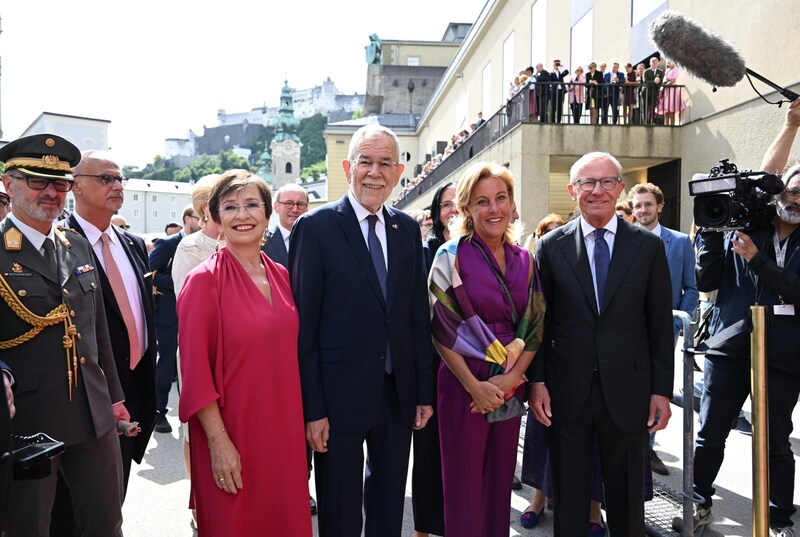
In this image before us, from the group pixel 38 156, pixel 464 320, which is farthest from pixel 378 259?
pixel 38 156

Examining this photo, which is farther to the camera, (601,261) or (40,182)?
(601,261)

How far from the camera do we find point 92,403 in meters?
2.83

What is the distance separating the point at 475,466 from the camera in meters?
3.30

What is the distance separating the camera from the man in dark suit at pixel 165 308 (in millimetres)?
6996

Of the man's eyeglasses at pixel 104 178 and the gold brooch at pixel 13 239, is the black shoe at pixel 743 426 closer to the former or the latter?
the man's eyeglasses at pixel 104 178

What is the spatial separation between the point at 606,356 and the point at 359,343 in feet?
4.17

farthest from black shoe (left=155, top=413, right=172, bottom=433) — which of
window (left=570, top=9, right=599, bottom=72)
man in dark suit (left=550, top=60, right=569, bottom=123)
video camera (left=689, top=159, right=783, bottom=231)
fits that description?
window (left=570, top=9, right=599, bottom=72)

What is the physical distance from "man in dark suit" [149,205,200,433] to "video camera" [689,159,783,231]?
513cm

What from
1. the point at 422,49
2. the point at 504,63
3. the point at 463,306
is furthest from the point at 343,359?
the point at 422,49

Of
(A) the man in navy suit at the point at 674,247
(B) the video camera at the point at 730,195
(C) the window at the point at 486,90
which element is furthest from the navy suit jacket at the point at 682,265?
(C) the window at the point at 486,90

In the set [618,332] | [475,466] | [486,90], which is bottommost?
[475,466]

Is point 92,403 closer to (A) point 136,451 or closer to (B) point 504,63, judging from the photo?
(A) point 136,451

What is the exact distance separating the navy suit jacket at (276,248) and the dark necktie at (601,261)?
263 centimetres

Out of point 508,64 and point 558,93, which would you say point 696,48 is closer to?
point 558,93
